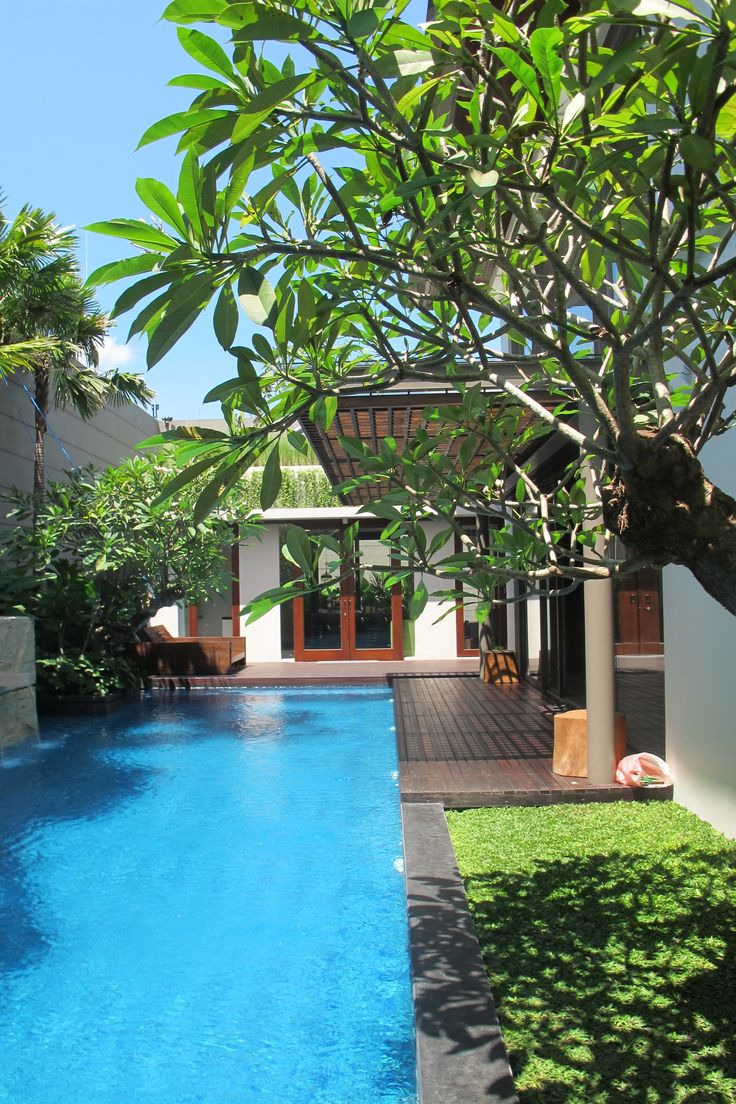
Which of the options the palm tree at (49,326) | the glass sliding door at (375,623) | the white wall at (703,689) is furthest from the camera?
the glass sliding door at (375,623)

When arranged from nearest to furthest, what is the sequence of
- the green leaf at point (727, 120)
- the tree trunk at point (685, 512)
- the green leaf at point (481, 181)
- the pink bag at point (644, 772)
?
the green leaf at point (481, 181), the green leaf at point (727, 120), the tree trunk at point (685, 512), the pink bag at point (644, 772)

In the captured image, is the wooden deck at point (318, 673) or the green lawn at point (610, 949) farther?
the wooden deck at point (318, 673)

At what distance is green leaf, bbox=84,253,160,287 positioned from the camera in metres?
1.32

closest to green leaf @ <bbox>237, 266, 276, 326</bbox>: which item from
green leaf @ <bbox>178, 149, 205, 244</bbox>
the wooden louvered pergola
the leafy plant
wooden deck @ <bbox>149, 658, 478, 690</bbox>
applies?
green leaf @ <bbox>178, 149, 205, 244</bbox>

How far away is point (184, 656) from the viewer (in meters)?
17.0

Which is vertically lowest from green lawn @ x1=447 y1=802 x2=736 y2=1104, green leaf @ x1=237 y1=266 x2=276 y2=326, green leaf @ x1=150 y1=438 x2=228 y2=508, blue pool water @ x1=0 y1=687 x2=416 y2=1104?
blue pool water @ x1=0 y1=687 x2=416 y2=1104

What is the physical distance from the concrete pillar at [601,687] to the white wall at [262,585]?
1349 cm

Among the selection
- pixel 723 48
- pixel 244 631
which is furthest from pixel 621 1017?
pixel 244 631

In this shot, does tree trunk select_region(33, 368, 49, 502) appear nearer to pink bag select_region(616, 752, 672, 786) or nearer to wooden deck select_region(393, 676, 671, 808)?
wooden deck select_region(393, 676, 671, 808)

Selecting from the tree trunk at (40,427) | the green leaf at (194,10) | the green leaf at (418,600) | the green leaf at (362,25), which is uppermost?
the tree trunk at (40,427)

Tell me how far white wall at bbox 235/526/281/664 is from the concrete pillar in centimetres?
1349

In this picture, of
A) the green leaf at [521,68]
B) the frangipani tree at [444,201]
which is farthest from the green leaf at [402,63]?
the green leaf at [521,68]

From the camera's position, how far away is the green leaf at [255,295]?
54.6 inches

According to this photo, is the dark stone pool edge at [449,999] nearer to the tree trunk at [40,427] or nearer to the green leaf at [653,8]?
the green leaf at [653,8]
